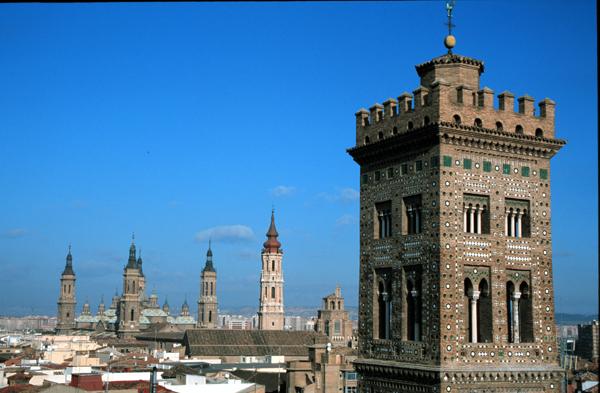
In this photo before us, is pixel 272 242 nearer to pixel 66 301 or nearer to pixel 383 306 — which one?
pixel 66 301

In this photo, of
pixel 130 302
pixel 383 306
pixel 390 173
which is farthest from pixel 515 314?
pixel 130 302

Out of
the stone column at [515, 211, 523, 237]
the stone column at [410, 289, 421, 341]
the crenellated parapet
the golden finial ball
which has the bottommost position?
the stone column at [410, 289, 421, 341]

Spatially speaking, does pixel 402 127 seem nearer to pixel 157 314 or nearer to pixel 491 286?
pixel 491 286

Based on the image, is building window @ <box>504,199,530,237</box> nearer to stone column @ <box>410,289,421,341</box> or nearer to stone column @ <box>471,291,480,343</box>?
stone column @ <box>471,291,480,343</box>

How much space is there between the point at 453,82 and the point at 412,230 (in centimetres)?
419

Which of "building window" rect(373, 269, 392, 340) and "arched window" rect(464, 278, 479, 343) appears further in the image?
"building window" rect(373, 269, 392, 340)

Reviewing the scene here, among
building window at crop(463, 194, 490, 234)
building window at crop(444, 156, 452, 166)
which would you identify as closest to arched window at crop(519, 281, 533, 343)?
building window at crop(463, 194, 490, 234)

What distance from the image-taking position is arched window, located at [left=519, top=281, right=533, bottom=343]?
73.2 ft

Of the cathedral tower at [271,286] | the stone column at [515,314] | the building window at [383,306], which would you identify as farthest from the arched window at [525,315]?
the cathedral tower at [271,286]

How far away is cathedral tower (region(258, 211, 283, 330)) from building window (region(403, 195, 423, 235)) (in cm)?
9597

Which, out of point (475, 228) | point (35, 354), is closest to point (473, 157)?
point (475, 228)

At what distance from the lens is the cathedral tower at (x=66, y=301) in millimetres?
154825

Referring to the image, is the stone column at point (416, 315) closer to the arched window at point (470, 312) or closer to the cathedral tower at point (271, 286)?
the arched window at point (470, 312)

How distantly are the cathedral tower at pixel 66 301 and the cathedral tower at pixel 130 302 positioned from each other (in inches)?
918
